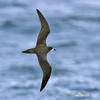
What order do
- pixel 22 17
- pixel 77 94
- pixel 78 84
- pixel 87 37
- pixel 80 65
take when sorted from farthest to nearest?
pixel 22 17 < pixel 87 37 < pixel 80 65 < pixel 78 84 < pixel 77 94

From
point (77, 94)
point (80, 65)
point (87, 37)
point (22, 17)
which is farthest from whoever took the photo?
point (22, 17)

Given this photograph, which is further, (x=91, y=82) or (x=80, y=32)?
(x=80, y=32)

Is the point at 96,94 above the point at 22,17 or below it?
below

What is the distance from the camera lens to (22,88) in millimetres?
31953

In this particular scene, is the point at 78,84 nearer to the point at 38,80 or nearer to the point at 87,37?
the point at 38,80

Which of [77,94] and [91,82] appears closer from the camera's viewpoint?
[77,94]

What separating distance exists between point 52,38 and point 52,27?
103 inches

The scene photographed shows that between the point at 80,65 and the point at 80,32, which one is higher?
the point at 80,32

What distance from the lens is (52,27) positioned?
3884 centimetres

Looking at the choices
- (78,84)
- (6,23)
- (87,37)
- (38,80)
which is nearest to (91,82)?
(78,84)

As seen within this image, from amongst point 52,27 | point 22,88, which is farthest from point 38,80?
point 52,27

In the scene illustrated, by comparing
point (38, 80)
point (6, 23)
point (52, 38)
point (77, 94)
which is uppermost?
point (6, 23)

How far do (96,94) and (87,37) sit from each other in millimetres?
8227

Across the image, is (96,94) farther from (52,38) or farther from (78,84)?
(52,38)
